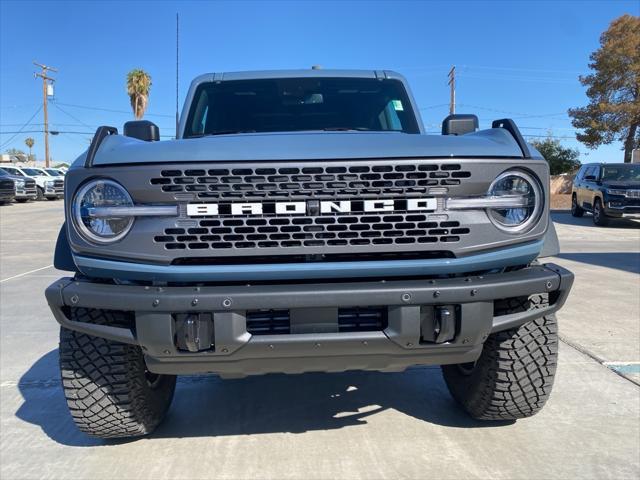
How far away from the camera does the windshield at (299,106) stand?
3.88m

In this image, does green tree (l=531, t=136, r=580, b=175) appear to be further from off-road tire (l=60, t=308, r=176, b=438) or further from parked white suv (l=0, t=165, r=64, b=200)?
off-road tire (l=60, t=308, r=176, b=438)

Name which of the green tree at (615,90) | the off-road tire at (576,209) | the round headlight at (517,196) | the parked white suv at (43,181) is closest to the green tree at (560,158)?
the green tree at (615,90)

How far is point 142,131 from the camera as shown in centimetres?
356

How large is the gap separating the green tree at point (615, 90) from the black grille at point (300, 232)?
109 feet

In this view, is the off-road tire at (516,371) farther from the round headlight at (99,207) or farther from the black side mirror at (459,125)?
Answer: the round headlight at (99,207)

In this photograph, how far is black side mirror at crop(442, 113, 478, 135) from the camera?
11.6ft

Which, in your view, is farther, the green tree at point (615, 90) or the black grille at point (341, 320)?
the green tree at point (615, 90)

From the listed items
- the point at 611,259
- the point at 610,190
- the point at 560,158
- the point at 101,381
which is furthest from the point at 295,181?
the point at 560,158

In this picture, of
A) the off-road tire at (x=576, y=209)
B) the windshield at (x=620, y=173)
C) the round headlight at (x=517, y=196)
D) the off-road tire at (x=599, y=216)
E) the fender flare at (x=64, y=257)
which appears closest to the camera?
the round headlight at (x=517, y=196)

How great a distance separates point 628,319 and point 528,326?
324cm

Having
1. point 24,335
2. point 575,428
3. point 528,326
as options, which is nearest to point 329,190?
point 528,326

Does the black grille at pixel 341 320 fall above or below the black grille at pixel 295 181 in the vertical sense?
below

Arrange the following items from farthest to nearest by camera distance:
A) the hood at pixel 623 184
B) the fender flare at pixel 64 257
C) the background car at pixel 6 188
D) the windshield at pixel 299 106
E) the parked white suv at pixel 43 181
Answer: the parked white suv at pixel 43 181
the background car at pixel 6 188
the hood at pixel 623 184
the windshield at pixel 299 106
the fender flare at pixel 64 257

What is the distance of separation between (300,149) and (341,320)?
74 centimetres
